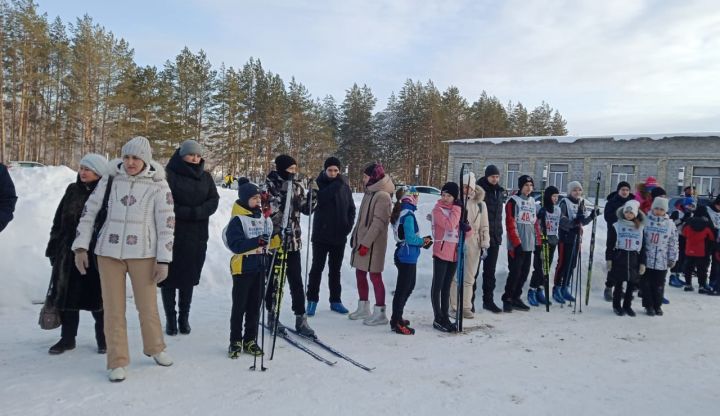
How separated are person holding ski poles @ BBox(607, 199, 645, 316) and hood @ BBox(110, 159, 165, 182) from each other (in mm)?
6539

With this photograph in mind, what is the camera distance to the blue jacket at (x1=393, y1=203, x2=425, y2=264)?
5457mm

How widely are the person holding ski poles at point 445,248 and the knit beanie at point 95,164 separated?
3784mm

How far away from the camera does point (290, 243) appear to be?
4887 mm

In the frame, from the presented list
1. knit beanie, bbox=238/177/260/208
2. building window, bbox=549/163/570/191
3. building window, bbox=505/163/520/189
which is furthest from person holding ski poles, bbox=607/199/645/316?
building window, bbox=505/163/520/189

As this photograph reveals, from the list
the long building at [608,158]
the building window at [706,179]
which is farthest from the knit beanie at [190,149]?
the building window at [706,179]

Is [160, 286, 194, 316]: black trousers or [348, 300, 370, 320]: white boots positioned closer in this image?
[160, 286, 194, 316]: black trousers

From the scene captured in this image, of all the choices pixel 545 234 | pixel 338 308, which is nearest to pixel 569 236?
pixel 545 234

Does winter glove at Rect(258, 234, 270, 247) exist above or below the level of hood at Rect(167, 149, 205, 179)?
below

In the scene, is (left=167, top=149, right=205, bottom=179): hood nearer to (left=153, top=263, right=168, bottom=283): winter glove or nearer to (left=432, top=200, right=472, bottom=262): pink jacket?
(left=153, top=263, right=168, bottom=283): winter glove

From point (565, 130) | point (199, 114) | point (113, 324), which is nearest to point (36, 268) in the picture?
point (113, 324)

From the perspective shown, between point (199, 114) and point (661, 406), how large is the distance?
42.2 meters

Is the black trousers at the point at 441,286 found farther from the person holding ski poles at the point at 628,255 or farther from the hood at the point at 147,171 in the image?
the hood at the point at 147,171

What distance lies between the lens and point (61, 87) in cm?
3756

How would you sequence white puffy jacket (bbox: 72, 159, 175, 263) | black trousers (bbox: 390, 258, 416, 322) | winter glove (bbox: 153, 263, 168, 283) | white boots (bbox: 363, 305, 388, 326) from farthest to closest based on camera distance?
white boots (bbox: 363, 305, 388, 326)
black trousers (bbox: 390, 258, 416, 322)
winter glove (bbox: 153, 263, 168, 283)
white puffy jacket (bbox: 72, 159, 175, 263)
